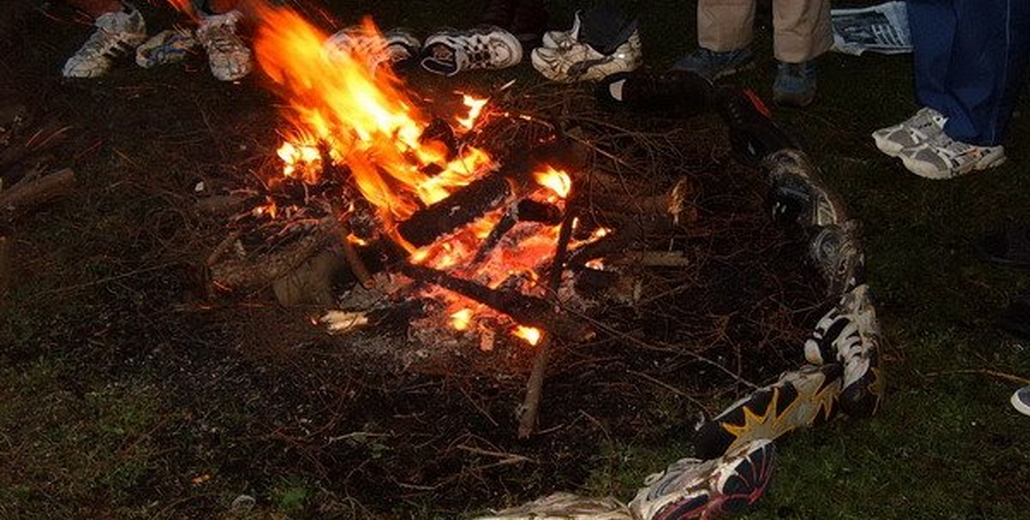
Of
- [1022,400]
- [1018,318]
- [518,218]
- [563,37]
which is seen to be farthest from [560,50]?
[1022,400]

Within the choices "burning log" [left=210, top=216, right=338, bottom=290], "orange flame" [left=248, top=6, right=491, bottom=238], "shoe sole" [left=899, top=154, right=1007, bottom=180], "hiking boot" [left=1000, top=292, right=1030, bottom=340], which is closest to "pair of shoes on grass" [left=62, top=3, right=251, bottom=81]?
"orange flame" [left=248, top=6, right=491, bottom=238]

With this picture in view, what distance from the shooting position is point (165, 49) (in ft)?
23.1

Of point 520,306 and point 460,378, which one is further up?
point 520,306

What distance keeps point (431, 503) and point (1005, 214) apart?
337 centimetres

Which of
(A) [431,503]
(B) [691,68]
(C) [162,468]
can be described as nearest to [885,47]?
(B) [691,68]

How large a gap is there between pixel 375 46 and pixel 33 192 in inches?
88.0

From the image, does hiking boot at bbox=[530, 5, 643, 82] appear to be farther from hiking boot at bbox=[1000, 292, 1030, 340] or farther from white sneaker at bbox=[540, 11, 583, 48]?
hiking boot at bbox=[1000, 292, 1030, 340]

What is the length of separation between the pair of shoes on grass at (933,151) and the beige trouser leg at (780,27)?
0.71 m

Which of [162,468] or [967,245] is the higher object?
[162,468]

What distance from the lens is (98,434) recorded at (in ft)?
13.4

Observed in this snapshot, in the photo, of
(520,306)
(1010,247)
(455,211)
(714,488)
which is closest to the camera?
(714,488)

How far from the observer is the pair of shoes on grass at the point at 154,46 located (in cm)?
675

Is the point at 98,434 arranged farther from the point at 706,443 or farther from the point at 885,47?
the point at 885,47

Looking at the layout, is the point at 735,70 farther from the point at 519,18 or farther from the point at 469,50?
the point at 469,50
